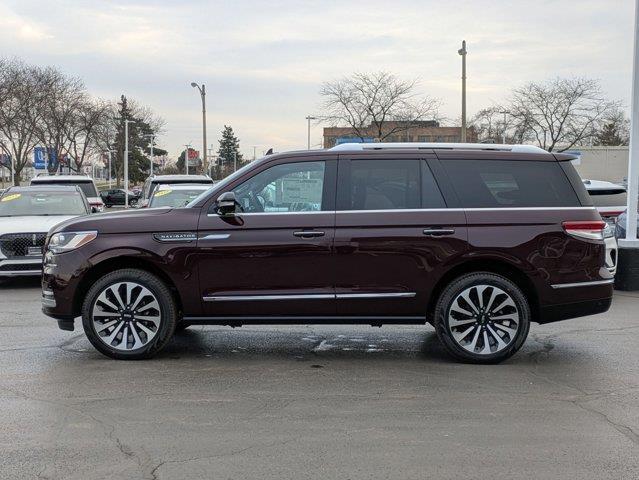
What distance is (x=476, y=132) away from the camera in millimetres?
52906

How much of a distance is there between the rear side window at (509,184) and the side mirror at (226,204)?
6.41 feet

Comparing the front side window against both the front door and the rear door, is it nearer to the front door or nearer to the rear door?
the front door

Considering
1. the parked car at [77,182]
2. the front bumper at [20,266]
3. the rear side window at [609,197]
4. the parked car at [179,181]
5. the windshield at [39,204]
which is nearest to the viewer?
the front bumper at [20,266]

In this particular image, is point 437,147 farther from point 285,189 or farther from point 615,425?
point 615,425

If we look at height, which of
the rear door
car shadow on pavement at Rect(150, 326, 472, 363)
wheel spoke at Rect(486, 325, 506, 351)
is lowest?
car shadow on pavement at Rect(150, 326, 472, 363)

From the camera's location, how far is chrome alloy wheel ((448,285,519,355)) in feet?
20.1

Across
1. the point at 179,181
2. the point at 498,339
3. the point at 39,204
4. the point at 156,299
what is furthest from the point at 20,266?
the point at 498,339

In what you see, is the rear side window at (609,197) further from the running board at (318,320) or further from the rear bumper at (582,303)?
the running board at (318,320)

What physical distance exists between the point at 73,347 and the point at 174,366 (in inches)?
52.7

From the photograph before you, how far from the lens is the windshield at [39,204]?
476 inches

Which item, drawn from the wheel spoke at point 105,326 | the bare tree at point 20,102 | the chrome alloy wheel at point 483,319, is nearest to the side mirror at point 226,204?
the wheel spoke at point 105,326

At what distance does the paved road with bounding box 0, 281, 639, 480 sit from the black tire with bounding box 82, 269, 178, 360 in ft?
0.51

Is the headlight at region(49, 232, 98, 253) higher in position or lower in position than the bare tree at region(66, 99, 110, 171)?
lower

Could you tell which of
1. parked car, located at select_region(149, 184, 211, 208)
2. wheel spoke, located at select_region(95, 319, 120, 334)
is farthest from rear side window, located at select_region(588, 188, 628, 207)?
wheel spoke, located at select_region(95, 319, 120, 334)
